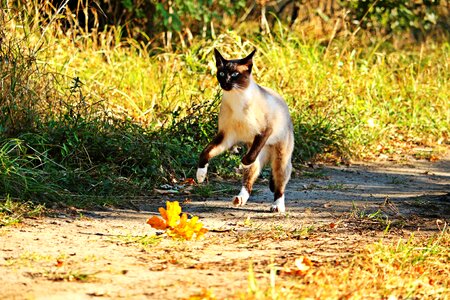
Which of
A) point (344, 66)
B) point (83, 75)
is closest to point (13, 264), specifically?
point (83, 75)

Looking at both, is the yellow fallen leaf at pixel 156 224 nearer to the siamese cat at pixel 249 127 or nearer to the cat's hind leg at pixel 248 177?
the siamese cat at pixel 249 127

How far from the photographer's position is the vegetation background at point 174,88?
23.4 ft

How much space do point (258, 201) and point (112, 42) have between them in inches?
195

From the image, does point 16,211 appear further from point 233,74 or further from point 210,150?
point 233,74

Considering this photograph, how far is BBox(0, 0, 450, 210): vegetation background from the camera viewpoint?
23.4 feet

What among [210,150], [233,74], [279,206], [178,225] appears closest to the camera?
[178,225]

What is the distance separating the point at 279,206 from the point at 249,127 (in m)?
0.68

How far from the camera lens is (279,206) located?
256 inches

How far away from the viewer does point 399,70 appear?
11695mm

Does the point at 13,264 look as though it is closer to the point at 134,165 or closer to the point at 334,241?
the point at 334,241

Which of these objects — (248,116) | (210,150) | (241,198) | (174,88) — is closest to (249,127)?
(248,116)

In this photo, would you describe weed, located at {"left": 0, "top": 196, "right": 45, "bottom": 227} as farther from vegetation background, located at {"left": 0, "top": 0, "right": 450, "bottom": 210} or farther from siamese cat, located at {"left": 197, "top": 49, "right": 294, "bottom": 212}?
siamese cat, located at {"left": 197, "top": 49, "right": 294, "bottom": 212}

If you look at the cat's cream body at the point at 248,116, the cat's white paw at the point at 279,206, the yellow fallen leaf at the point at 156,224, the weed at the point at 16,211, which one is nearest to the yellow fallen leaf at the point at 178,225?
the yellow fallen leaf at the point at 156,224

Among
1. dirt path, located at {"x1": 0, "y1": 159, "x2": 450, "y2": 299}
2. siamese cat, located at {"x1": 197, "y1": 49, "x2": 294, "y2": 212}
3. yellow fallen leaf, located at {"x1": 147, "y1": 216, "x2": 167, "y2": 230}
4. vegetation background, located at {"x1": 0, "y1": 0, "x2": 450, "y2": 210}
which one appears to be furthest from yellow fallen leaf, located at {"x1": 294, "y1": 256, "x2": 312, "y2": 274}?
vegetation background, located at {"x1": 0, "y1": 0, "x2": 450, "y2": 210}
